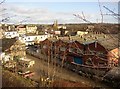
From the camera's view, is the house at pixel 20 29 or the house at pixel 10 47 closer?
the house at pixel 20 29

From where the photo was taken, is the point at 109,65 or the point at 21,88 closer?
the point at 109,65

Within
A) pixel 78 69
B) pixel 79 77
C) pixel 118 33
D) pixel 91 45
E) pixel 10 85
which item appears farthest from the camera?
pixel 91 45

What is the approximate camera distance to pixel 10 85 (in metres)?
8.75

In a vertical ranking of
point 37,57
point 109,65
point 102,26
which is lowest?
point 37,57

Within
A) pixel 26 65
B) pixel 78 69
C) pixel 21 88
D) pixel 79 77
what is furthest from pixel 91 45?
pixel 21 88

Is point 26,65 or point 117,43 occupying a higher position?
point 117,43

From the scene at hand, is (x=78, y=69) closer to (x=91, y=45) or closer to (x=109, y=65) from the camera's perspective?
(x=91, y=45)

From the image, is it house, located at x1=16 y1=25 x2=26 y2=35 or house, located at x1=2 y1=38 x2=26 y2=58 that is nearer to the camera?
house, located at x1=16 y1=25 x2=26 y2=35

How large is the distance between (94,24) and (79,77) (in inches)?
633

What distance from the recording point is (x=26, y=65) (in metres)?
20.9

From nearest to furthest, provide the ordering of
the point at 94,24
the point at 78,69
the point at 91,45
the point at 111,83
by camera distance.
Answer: the point at 94,24 < the point at 111,83 < the point at 78,69 < the point at 91,45

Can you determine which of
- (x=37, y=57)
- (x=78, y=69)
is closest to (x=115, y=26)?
(x=78, y=69)

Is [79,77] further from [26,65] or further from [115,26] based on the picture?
[115,26]

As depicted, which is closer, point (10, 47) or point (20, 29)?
point (10, 47)
